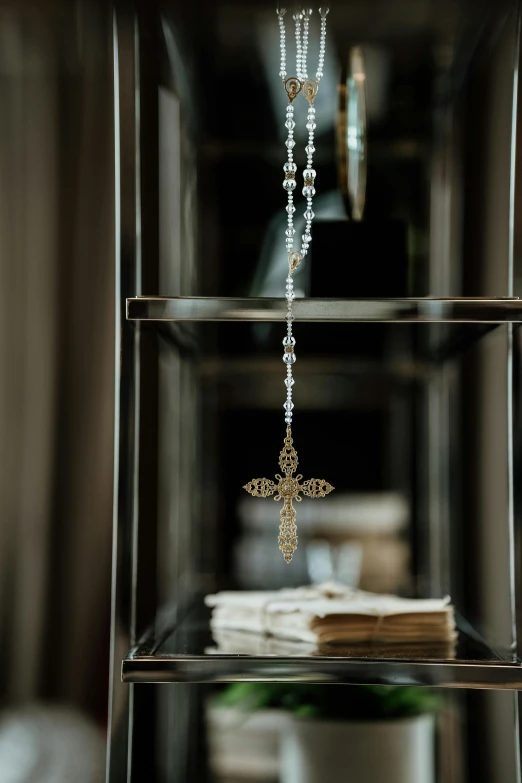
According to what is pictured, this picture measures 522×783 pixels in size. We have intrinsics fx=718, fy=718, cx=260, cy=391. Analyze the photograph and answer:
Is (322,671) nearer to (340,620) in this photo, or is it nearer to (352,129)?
(340,620)

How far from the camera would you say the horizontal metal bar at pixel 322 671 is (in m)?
0.63

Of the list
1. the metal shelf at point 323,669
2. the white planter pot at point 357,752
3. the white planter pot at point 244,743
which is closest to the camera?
the metal shelf at point 323,669

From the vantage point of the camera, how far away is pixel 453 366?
886 mm

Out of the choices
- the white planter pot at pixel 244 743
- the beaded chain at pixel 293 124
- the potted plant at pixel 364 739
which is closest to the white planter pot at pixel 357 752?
the potted plant at pixel 364 739

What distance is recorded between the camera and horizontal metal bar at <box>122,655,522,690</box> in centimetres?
63

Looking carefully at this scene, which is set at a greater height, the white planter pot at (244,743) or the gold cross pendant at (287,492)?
the gold cross pendant at (287,492)

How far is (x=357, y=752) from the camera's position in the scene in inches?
29.6

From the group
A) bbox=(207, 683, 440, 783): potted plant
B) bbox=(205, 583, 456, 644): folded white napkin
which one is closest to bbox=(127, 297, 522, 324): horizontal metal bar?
bbox=(205, 583, 456, 644): folded white napkin

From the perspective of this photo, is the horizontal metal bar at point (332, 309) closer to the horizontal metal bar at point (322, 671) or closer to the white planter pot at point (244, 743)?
the horizontal metal bar at point (322, 671)

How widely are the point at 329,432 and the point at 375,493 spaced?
102 mm

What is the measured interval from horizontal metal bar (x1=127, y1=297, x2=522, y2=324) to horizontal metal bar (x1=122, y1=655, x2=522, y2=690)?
310 millimetres

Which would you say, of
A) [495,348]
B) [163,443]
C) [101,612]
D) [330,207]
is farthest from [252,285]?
[101,612]

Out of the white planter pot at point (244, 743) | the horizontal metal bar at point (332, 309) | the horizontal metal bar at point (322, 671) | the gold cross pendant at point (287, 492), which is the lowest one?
the white planter pot at point (244, 743)

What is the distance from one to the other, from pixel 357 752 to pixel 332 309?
1.52ft
